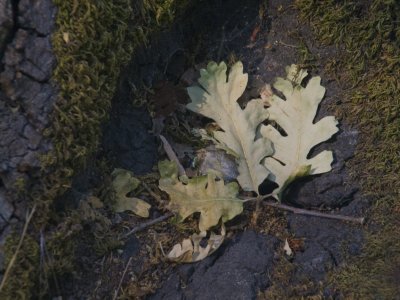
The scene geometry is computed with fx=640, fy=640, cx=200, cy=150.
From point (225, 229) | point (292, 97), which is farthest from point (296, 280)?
point (292, 97)

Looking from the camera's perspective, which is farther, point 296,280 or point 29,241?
point 296,280

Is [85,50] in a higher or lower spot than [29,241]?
higher

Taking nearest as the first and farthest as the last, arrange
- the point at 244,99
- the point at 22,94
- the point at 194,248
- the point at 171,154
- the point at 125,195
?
the point at 22,94 < the point at 194,248 < the point at 125,195 < the point at 171,154 < the point at 244,99

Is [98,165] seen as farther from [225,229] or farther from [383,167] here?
[383,167]

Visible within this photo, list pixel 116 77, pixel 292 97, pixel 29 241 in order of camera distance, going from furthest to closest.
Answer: pixel 292 97 < pixel 116 77 < pixel 29 241

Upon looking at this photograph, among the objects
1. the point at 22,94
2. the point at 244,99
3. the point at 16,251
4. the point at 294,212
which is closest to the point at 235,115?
the point at 244,99

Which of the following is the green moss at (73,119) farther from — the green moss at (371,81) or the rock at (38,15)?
the green moss at (371,81)

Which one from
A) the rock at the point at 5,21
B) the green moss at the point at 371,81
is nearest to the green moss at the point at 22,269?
the rock at the point at 5,21

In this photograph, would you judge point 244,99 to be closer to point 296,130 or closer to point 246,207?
point 296,130
